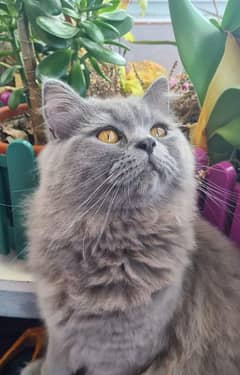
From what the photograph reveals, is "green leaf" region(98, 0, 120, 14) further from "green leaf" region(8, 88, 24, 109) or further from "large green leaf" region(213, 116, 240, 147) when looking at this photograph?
"large green leaf" region(213, 116, 240, 147)

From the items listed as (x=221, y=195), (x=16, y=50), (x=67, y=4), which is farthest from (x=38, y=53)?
(x=221, y=195)

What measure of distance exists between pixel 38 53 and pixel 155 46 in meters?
0.60

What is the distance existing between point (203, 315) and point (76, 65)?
610 mm

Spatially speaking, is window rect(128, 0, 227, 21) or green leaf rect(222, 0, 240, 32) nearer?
green leaf rect(222, 0, 240, 32)

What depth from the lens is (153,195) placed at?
735 mm

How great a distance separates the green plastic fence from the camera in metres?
0.93

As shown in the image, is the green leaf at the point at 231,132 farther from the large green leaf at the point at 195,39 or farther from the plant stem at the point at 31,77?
the plant stem at the point at 31,77

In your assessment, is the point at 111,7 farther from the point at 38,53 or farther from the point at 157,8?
the point at 157,8

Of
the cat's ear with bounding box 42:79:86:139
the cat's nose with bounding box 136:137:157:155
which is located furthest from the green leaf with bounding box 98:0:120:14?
the cat's nose with bounding box 136:137:157:155

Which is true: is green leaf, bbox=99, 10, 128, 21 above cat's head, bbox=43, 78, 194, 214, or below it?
above

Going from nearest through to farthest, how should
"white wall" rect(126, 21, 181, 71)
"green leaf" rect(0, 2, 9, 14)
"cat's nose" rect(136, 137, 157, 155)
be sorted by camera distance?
"cat's nose" rect(136, 137, 157, 155)
"green leaf" rect(0, 2, 9, 14)
"white wall" rect(126, 21, 181, 71)

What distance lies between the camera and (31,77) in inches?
39.5

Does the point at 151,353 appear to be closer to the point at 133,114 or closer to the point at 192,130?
the point at 133,114

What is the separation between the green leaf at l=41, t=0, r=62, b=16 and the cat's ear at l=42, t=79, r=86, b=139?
0.73ft
